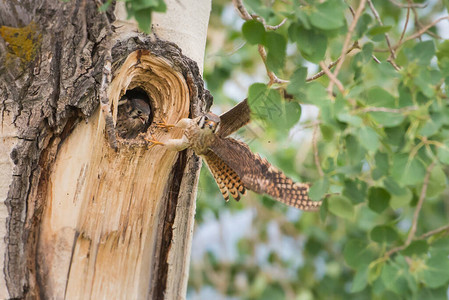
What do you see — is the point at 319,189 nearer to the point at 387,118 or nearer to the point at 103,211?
the point at 387,118

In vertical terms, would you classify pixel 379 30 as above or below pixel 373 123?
above

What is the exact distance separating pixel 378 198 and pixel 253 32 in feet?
1.40

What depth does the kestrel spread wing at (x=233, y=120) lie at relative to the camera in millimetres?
1243

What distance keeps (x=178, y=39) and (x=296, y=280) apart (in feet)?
9.36

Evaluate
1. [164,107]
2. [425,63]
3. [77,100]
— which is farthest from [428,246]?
[77,100]

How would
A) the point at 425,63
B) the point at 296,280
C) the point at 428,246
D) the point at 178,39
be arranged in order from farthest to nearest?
the point at 296,280 < the point at 178,39 < the point at 428,246 < the point at 425,63

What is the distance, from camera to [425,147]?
98 cm

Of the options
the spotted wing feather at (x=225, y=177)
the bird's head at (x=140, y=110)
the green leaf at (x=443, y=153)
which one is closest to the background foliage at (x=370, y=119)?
the green leaf at (x=443, y=153)

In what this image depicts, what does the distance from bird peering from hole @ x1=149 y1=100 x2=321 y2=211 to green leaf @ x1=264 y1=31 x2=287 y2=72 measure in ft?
0.62

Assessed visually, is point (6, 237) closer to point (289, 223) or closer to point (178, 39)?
point (178, 39)

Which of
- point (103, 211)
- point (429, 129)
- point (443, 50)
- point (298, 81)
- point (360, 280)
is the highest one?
point (443, 50)

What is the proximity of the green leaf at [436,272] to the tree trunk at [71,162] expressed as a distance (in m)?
0.59

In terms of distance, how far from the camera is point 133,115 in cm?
133

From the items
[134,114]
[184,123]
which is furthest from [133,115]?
[184,123]
